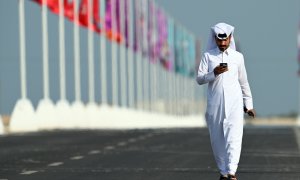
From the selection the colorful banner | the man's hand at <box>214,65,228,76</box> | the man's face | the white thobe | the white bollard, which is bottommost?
the white bollard

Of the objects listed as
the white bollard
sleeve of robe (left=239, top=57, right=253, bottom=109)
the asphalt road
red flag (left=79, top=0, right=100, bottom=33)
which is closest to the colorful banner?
red flag (left=79, top=0, right=100, bottom=33)

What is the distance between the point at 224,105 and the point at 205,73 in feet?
1.38

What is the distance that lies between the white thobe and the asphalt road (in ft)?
7.48

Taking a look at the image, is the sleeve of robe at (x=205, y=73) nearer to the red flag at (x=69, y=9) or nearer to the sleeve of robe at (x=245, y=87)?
the sleeve of robe at (x=245, y=87)

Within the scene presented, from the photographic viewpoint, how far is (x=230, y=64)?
50.9 feet

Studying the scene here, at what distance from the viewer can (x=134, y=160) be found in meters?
22.6

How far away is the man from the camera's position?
15.3 m

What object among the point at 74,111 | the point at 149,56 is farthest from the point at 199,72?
the point at 149,56

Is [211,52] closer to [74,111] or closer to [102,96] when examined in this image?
[74,111]

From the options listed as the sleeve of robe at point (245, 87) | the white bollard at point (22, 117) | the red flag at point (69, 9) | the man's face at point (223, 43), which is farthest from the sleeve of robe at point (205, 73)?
the red flag at point (69, 9)

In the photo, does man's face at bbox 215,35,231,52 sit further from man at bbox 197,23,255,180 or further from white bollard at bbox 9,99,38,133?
white bollard at bbox 9,99,38,133

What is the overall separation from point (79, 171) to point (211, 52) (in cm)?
444

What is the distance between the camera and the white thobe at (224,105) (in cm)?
1535

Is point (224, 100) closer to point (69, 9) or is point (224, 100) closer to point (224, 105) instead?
point (224, 105)
